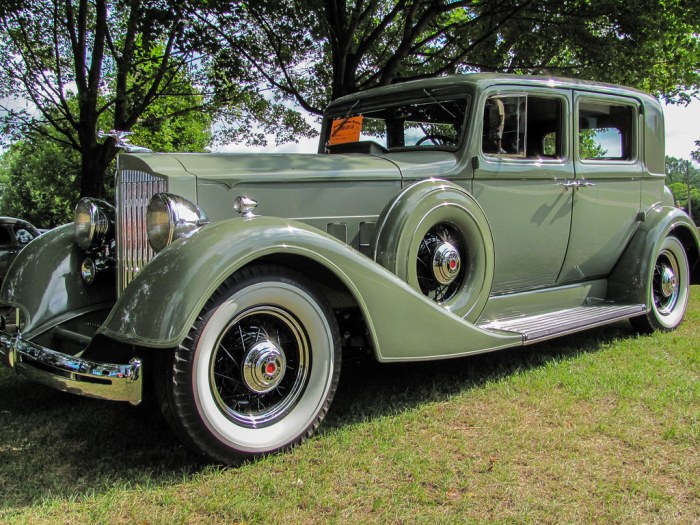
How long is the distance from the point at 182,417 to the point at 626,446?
6.49 feet

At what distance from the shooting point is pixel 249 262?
8.32ft

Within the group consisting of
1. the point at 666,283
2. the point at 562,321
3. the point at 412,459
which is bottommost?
the point at 412,459

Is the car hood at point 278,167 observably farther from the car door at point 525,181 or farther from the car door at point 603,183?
the car door at point 603,183

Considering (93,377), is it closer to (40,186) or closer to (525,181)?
(525,181)

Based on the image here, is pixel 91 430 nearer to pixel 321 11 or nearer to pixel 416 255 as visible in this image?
pixel 416 255

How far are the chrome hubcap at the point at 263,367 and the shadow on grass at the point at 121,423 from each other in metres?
0.41

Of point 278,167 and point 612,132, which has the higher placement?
point 612,132

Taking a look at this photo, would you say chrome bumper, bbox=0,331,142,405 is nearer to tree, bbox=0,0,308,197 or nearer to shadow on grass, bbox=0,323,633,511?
shadow on grass, bbox=0,323,633,511

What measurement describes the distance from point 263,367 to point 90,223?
1700mm

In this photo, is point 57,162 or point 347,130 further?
point 57,162

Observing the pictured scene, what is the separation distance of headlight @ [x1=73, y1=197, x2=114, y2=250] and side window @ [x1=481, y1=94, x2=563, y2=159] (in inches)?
96.0

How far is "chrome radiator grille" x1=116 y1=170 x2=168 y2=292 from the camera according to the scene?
123 inches

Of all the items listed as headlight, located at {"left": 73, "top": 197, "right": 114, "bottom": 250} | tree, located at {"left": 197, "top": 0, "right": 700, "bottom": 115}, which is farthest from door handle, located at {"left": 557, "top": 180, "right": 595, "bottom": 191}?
tree, located at {"left": 197, "top": 0, "right": 700, "bottom": 115}

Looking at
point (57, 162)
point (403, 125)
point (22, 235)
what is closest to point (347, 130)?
point (403, 125)
